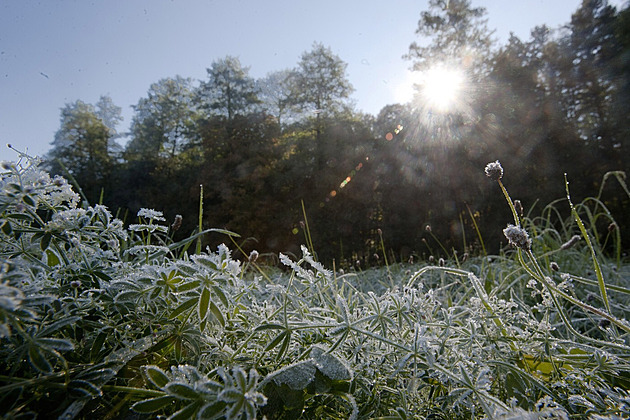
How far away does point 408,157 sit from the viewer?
7.02 meters

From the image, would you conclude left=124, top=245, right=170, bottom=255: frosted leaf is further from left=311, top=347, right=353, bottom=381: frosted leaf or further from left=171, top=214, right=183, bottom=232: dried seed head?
left=311, top=347, right=353, bottom=381: frosted leaf

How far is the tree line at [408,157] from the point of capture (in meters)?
6.69

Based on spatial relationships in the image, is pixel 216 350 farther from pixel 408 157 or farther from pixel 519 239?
pixel 408 157

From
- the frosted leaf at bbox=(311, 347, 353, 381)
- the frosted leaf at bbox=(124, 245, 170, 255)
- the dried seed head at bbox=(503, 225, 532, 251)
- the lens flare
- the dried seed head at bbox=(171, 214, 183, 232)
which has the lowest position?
the frosted leaf at bbox=(311, 347, 353, 381)

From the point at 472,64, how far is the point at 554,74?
2.08 meters

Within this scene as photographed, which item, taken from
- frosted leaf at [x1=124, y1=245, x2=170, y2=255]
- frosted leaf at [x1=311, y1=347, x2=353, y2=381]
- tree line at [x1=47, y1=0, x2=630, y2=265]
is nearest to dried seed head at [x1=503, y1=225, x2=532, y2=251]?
frosted leaf at [x1=311, y1=347, x2=353, y2=381]

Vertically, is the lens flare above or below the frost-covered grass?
above

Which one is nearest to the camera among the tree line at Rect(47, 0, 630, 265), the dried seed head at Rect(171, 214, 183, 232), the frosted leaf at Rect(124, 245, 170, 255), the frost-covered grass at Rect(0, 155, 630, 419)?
the frost-covered grass at Rect(0, 155, 630, 419)

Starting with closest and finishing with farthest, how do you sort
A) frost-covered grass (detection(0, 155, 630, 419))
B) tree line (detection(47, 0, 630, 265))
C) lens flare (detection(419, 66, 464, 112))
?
frost-covered grass (detection(0, 155, 630, 419)) < tree line (detection(47, 0, 630, 265)) < lens flare (detection(419, 66, 464, 112))

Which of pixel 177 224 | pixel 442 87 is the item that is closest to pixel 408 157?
pixel 442 87

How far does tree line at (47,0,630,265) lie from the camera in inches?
263

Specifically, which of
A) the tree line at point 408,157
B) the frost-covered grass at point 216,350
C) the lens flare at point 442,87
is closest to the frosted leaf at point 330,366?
the frost-covered grass at point 216,350

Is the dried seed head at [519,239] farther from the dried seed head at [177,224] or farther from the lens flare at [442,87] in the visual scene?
the lens flare at [442,87]

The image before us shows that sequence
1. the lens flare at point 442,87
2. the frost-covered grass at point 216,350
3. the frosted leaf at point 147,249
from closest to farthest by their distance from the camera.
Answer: the frost-covered grass at point 216,350, the frosted leaf at point 147,249, the lens flare at point 442,87
